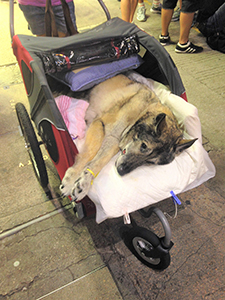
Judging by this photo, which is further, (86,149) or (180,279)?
(86,149)

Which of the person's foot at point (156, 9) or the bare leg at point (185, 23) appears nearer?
the bare leg at point (185, 23)

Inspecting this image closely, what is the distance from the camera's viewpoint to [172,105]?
2180 millimetres

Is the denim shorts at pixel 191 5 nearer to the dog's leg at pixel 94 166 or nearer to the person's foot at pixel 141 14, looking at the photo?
the person's foot at pixel 141 14

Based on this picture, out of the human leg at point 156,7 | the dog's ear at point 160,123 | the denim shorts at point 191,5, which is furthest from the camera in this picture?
the human leg at point 156,7

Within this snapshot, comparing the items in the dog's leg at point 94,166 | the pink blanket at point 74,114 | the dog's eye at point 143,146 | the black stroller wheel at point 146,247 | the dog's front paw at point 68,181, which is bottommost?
the black stroller wheel at point 146,247

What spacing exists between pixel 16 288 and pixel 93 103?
185 centimetres

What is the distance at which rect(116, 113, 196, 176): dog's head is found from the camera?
172 centimetres

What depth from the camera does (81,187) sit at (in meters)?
1.70

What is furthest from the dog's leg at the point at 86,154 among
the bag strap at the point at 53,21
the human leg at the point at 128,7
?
the human leg at the point at 128,7

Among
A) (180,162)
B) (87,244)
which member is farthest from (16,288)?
(180,162)

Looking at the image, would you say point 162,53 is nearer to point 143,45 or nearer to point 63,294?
point 143,45

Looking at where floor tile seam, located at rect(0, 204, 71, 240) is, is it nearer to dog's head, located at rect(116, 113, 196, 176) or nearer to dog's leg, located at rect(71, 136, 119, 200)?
dog's leg, located at rect(71, 136, 119, 200)

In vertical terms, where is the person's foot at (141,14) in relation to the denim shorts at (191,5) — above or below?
below

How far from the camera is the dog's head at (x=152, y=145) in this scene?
5.64 ft
